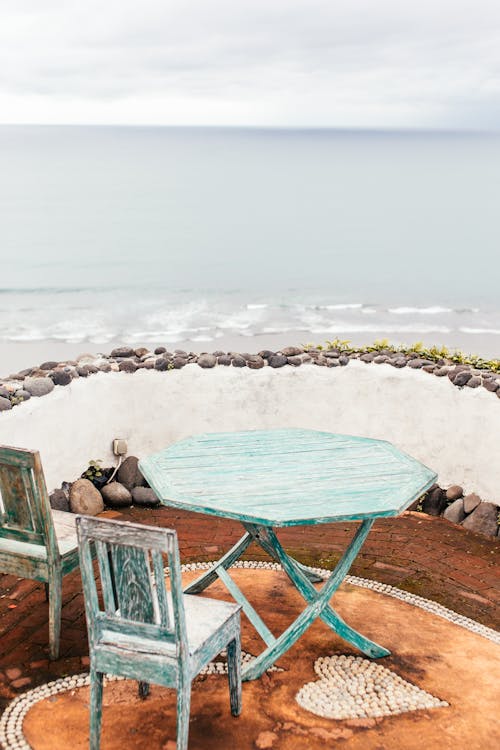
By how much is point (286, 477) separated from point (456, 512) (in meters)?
2.30

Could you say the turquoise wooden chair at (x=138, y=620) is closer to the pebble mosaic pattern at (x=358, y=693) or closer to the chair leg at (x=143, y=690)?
the chair leg at (x=143, y=690)

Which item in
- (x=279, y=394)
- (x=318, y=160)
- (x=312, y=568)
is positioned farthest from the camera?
(x=318, y=160)

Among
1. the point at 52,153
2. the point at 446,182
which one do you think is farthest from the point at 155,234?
the point at 52,153

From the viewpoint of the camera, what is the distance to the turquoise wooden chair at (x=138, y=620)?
3.13 meters

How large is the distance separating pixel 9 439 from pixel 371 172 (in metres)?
58.1

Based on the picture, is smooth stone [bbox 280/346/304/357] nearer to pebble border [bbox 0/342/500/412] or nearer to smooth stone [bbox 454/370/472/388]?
pebble border [bbox 0/342/500/412]

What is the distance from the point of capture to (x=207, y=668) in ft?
13.6

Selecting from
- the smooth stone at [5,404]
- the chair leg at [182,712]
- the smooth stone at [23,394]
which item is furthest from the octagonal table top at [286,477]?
the smooth stone at [23,394]

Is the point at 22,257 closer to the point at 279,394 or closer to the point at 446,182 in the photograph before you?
the point at 279,394

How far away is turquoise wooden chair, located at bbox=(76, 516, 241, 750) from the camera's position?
123 inches

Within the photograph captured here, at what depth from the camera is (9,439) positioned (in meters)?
5.50

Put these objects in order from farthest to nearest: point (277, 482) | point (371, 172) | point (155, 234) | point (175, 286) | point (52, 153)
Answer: point (52, 153) → point (371, 172) → point (155, 234) → point (175, 286) → point (277, 482)

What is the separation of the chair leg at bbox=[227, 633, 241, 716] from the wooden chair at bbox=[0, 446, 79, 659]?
95 centimetres

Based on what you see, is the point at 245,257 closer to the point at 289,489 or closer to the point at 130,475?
the point at 130,475
